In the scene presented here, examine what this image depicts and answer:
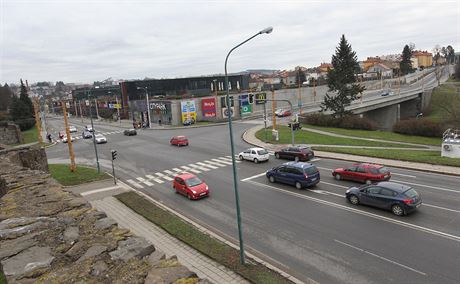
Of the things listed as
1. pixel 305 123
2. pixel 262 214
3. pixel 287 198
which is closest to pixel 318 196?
pixel 287 198

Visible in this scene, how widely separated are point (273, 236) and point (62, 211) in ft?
30.3

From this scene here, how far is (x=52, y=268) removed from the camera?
247 inches

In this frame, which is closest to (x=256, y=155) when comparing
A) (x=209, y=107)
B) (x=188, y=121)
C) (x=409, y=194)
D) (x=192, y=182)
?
(x=192, y=182)

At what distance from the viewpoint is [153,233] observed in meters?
15.6

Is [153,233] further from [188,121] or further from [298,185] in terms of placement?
[188,121]

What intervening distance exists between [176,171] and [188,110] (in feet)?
135

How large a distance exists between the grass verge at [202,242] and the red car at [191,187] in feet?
8.20

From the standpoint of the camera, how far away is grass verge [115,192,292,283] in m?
11.4

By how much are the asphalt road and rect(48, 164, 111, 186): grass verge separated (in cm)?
223

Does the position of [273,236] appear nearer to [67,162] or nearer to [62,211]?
[62,211]

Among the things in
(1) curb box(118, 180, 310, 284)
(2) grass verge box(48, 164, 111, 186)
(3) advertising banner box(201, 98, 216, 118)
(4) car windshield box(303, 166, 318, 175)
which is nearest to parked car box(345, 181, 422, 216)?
(4) car windshield box(303, 166, 318, 175)

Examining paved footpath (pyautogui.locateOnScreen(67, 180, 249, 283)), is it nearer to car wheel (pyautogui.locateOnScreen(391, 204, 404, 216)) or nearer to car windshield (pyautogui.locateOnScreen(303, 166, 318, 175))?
car wheel (pyautogui.locateOnScreen(391, 204, 404, 216))

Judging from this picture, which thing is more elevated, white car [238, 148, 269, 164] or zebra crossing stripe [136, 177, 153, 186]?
white car [238, 148, 269, 164]

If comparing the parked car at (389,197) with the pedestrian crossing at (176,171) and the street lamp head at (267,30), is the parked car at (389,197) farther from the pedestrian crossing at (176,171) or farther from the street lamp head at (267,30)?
the pedestrian crossing at (176,171)
